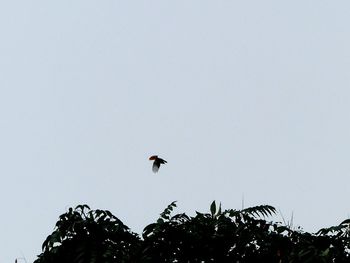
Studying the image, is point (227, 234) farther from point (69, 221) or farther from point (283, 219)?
point (69, 221)

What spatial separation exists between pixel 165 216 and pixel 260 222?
0.88 metres

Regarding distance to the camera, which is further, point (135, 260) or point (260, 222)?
point (260, 222)

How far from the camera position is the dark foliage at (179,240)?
7.62 meters

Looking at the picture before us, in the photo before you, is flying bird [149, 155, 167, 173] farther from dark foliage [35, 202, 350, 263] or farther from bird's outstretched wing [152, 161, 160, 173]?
dark foliage [35, 202, 350, 263]

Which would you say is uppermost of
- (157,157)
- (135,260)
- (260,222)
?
(157,157)

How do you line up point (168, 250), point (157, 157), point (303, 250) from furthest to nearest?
point (157, 157) < point (168, 250) < point (303, 250)

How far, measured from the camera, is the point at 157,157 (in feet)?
32.6

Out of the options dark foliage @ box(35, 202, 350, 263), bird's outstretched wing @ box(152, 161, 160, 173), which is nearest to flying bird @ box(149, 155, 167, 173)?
bird's outstretched wing @ box(152, 161, 160, 173)

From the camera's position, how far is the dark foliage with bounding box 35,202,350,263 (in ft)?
25.0

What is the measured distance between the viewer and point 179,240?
25.8 feet

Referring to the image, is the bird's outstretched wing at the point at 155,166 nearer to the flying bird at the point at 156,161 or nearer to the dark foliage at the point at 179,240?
the flying bird at the point at 156,161

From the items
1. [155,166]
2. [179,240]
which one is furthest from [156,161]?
[179,240]

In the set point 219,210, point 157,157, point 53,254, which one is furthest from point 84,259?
point 157,157

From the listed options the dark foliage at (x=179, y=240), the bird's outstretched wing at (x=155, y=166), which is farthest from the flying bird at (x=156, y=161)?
the dark foliage at (x=179, y=240)
